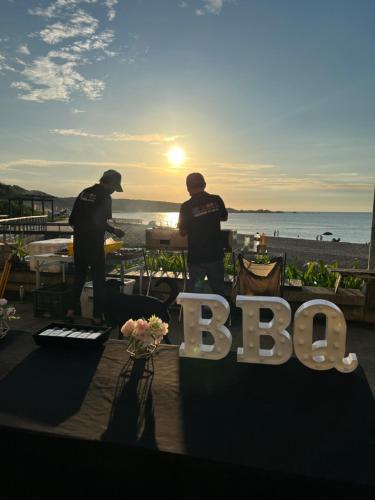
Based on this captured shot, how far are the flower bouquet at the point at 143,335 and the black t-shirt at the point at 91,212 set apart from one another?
9.08 feet

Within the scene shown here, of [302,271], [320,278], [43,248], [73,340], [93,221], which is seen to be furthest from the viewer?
[302,271]

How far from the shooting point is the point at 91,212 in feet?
15.4

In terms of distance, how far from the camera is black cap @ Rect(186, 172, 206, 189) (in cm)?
442

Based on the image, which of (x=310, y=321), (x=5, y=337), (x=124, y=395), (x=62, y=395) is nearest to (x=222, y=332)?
(x=310, y=321)

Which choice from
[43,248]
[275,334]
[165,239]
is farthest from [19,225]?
[275,334]

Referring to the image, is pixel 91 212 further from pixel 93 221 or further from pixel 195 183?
pixel 195 183

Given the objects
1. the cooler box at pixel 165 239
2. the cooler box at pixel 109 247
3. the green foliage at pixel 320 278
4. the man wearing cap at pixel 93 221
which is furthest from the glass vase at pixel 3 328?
the green foliage at pixel 320 278

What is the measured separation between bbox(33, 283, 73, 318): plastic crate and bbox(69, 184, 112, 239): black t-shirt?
1.22m

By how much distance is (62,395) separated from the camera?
1811 mm

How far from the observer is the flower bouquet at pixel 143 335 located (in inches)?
84.7

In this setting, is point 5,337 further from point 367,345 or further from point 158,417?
point 367,345

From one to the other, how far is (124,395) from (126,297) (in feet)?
4.47

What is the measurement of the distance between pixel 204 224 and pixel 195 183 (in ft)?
1.56

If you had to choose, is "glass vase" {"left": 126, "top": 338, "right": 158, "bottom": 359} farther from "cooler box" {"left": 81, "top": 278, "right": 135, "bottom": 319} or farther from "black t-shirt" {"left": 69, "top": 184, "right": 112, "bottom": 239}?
"cooler box" {"left": 81, "top": 278, "right": 135, "bottom": 319}
